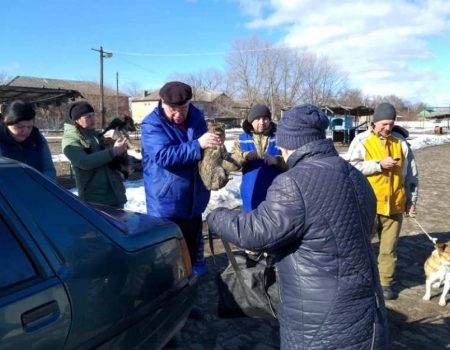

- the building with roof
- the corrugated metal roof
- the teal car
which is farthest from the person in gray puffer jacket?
the corrugated metal roof

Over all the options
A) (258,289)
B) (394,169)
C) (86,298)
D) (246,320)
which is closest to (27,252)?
(86,298)

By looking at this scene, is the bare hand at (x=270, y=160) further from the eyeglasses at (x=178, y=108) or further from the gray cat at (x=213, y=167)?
the eyeglasses at (x=178, y=108)

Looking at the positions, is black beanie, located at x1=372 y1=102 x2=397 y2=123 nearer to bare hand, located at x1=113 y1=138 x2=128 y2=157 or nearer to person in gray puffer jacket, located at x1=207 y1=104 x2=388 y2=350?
person in gray puffer jacket, located at x1=207 y1=104 x2=388 y2=350

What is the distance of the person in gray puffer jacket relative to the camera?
1916 millimetres

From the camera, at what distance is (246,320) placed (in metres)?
3.88

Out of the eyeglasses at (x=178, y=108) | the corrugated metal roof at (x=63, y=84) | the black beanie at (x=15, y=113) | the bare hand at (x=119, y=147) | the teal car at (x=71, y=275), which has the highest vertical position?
the corrugated metal roof at (x=63, y=84)

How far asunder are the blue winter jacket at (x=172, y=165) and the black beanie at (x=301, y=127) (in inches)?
48.5

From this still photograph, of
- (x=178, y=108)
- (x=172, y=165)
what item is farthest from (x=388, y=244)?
(x=178, y=108)

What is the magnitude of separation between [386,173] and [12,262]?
3573mm

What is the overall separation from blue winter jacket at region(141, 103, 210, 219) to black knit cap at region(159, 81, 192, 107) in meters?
0.15

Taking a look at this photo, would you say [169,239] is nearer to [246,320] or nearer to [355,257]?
[355,257]

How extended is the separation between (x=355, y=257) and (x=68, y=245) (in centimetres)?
130

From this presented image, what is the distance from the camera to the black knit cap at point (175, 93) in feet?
10.7

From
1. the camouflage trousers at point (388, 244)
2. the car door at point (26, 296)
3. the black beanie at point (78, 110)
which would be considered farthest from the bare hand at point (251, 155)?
the car door at point (26, 296)
